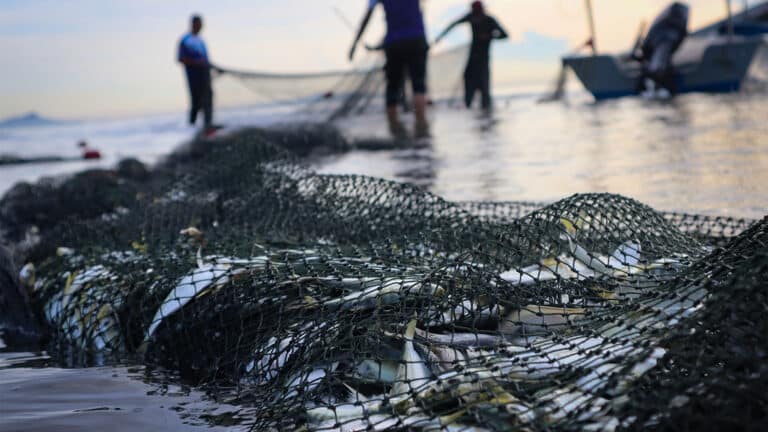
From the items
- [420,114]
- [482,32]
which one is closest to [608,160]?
[420,114]

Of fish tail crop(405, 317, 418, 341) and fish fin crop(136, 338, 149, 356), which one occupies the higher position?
fish tail crop(405, 317, 418, 341)

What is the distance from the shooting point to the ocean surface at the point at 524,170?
2.44 metres

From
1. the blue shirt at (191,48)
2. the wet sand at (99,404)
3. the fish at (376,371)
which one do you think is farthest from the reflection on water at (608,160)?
the blue shirt at (191,48)

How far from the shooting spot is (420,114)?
→ 482 inches

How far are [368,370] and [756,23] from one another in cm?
2831

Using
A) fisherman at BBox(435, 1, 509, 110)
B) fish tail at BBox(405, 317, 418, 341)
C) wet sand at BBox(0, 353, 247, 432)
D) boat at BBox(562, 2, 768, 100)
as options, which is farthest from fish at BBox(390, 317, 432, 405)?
boat at BBox(562, 2, 768, 100)

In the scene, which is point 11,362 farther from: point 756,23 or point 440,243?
point 756,23

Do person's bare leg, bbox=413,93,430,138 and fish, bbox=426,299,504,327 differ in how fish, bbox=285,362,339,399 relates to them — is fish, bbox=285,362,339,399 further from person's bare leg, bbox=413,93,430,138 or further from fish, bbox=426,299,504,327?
person's bare leg, bbox=413,93,430,138

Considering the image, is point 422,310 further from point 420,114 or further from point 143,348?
point 420,114

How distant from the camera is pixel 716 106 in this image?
46.2 feet

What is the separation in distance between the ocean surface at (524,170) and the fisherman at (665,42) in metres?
3.38

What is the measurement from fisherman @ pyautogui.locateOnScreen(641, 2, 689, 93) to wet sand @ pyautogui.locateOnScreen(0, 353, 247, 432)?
18.8 metres

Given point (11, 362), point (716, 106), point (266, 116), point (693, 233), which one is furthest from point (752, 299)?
point (266, 116)

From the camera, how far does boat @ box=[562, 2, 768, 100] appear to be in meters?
19.0
